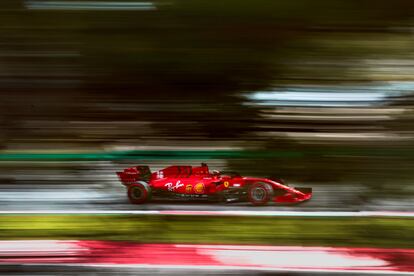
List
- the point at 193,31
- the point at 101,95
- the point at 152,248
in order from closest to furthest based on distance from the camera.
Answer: the point at 193,31 → the point at 101,95 → the point at 152,248

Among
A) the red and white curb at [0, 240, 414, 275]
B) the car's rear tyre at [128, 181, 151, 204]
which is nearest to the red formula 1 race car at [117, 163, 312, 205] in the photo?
the car's rear tyre at [128, 181, 151, 204]

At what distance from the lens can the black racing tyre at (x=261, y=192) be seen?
1655 millimetres

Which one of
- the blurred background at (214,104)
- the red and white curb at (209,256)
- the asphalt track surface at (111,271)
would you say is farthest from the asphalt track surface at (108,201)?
the asphalt track surface at (111,271)

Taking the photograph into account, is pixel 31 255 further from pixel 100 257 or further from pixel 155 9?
pixel 155 9

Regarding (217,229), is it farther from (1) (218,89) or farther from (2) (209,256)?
(1) (218,89)

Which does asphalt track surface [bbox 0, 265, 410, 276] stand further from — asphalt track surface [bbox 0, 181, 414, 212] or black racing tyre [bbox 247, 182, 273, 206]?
black racing tyre [bbox 247, 182, 273, 206]

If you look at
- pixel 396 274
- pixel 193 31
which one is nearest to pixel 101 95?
pixel 193 31

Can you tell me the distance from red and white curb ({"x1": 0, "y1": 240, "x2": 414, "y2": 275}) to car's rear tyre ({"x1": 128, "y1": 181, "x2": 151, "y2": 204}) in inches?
7.3

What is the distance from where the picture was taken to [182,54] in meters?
1.54

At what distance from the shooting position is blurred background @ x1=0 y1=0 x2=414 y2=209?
5.07ft

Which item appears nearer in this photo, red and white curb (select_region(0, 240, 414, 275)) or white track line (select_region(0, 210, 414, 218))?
white track line (select_region(0, 210, 414, 218))

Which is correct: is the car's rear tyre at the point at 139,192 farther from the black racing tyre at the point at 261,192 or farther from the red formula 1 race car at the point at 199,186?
the black racing tyre at the point at 261,192

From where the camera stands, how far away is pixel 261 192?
1668 mm

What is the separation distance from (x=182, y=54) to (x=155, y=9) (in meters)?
0.16
